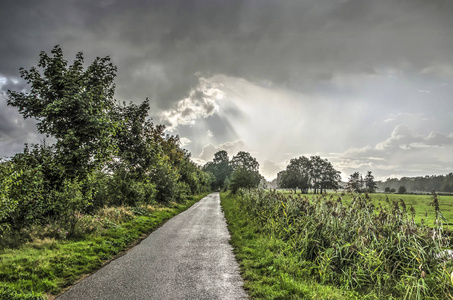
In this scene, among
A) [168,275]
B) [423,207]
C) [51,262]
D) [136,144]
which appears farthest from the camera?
[423,207]

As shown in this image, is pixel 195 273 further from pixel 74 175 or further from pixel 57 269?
pixel 74 175

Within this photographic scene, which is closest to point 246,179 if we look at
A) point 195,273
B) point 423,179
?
point 195,273

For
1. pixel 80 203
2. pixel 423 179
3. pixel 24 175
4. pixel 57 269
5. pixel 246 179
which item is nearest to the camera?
pixel 57 269

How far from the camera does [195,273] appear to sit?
686 centimetres

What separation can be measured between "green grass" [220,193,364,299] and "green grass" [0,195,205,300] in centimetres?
459

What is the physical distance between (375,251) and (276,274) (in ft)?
8.40

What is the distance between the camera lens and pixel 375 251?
5.88 m

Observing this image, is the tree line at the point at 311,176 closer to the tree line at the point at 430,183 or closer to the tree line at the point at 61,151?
the tree line at the point at 430,183

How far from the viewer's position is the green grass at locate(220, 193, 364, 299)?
546 centimetres

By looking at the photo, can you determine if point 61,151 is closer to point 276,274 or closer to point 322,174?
point 276,274

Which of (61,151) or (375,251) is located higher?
(61,151)

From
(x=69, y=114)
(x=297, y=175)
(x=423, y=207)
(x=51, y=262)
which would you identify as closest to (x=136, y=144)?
(x=69, y=114)

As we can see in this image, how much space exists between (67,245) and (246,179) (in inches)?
1276

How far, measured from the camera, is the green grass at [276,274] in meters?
5.46
